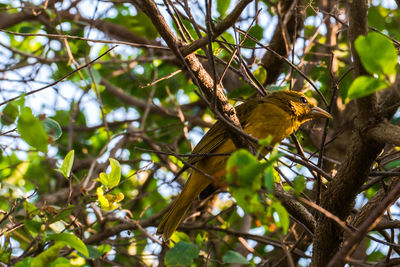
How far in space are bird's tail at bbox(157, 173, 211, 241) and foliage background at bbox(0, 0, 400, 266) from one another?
303 millimetres

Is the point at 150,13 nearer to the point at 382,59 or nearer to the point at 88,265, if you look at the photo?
the point at 382,59

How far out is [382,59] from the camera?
1.74 meters

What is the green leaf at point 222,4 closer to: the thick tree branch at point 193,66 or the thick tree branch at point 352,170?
the thick tree branch at point 193,66

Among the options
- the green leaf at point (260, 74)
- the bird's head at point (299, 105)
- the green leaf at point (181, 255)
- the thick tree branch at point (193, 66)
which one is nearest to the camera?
the thick tree branch at point (193, 66)

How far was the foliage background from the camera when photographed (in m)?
2.16

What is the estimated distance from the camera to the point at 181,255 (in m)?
2.92

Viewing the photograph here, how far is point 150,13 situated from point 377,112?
4.13 feet

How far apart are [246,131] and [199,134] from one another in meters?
1.91

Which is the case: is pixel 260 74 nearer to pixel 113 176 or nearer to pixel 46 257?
pixel 113 176

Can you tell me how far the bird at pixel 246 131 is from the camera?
11.9 ft

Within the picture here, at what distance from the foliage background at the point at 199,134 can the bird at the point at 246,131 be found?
0.58 feet

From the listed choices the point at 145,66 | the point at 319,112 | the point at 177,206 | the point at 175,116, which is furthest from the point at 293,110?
the point at 145,66

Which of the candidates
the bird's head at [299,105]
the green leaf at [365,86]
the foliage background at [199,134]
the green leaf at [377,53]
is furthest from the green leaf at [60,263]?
the bird's head at [299,105]

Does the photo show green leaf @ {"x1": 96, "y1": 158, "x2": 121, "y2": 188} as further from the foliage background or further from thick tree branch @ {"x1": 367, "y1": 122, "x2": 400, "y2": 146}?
thick tree branch @ {"x1": 367, "y1": 122, "x2": 400, "y2": 146}
